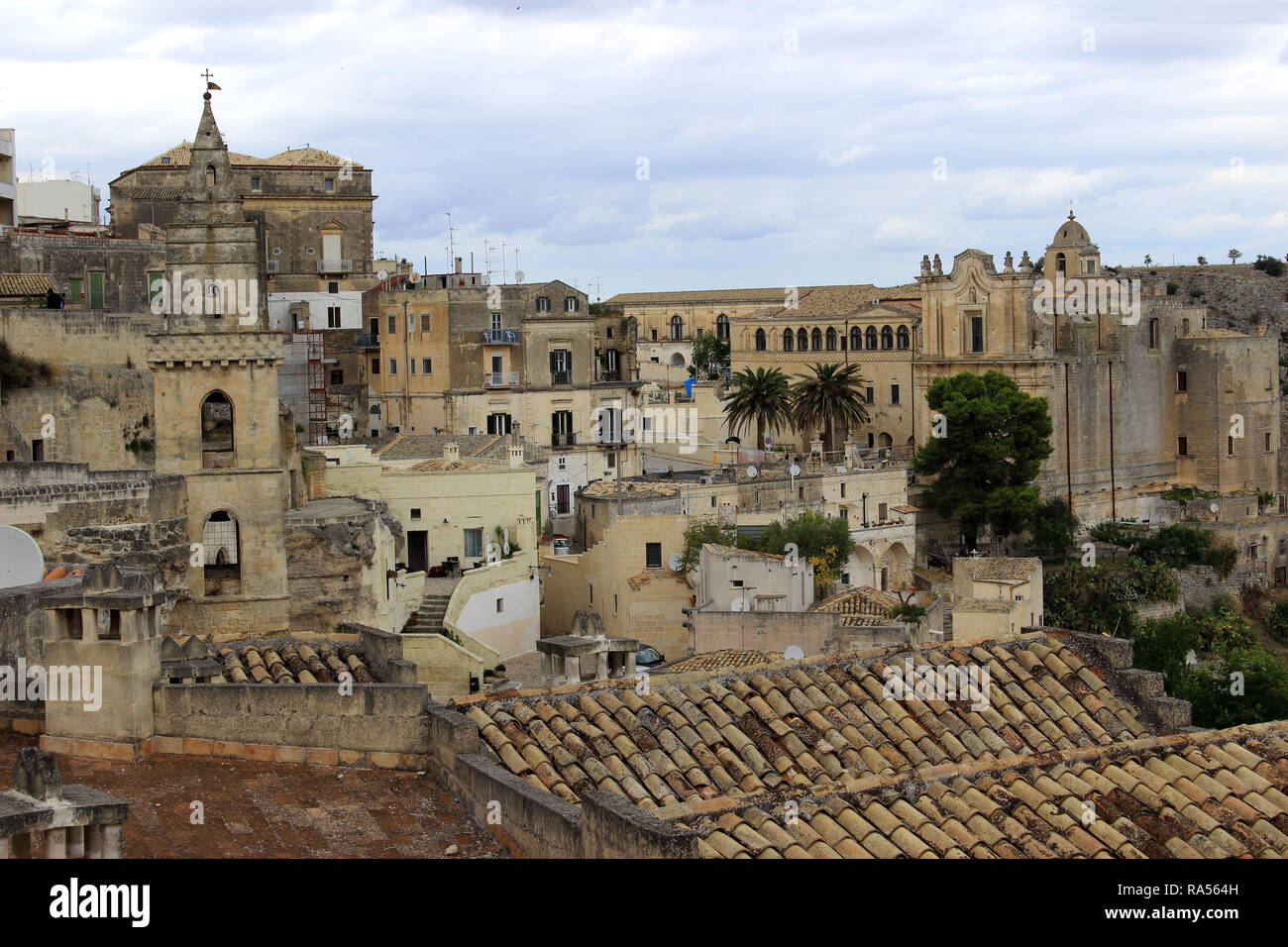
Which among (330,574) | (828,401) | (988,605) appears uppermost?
(828,401)

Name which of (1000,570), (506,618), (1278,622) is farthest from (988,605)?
(1278,622)

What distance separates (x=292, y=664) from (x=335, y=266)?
132 ft

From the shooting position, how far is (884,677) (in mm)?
16344

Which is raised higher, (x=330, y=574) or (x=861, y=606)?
(x=330, y=574)

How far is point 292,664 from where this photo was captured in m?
16.7

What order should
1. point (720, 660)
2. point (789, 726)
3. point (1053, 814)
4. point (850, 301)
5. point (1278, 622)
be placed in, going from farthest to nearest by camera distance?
point (850, 301) < point (1278, 622) < point (720, 660) < point (789, 726) < point (1053, 814)

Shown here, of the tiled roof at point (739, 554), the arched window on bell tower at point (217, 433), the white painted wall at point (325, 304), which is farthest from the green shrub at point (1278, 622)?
the arched window on bell tower at point (217, 433)

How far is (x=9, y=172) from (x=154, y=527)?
1084 inches

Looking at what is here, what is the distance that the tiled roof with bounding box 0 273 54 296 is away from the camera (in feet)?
129

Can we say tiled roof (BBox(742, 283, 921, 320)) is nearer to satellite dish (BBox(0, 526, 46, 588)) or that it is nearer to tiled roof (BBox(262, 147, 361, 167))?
tiled roof (BBox(262, 147, 361, 167))

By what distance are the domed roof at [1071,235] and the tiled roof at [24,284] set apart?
37.8 meters

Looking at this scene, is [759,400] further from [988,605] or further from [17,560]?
[17,560]

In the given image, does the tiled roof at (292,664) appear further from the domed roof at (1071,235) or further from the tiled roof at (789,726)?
the domed roof at (1071,235)

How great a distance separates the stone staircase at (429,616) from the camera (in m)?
32.5
